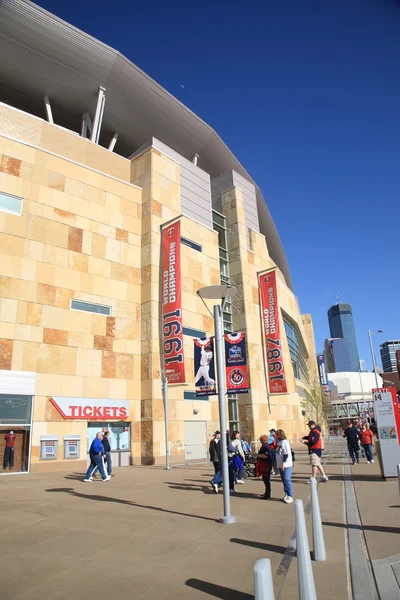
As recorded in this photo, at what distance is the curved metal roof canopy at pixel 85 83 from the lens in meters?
25.6

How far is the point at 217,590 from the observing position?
4.92 meters

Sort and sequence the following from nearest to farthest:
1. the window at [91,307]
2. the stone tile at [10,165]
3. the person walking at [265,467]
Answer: the person walking at [265,467] → the stone tile at [10,165] → the window at [91,307]

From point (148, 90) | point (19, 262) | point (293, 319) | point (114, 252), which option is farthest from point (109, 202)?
point (293, 319)

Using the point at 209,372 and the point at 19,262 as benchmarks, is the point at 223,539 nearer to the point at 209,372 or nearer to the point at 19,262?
the point at 209,372

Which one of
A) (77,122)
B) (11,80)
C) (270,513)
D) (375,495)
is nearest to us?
(270,513)

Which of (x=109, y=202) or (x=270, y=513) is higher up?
(x=109, y=202)

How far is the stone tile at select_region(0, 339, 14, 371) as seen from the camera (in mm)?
19219

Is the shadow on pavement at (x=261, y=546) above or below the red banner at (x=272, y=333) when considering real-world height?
below

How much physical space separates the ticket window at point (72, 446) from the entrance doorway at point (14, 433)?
1.76 m

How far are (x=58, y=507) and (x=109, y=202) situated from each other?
18.8 metres

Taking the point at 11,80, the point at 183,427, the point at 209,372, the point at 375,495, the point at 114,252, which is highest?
the point at 11,80

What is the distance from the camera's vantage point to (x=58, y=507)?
10406 millimetres

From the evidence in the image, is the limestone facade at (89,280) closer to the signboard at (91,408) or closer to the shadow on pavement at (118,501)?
the signboard at (91,408)

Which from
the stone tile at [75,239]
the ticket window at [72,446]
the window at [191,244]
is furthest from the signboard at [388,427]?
the window at [191,244]
